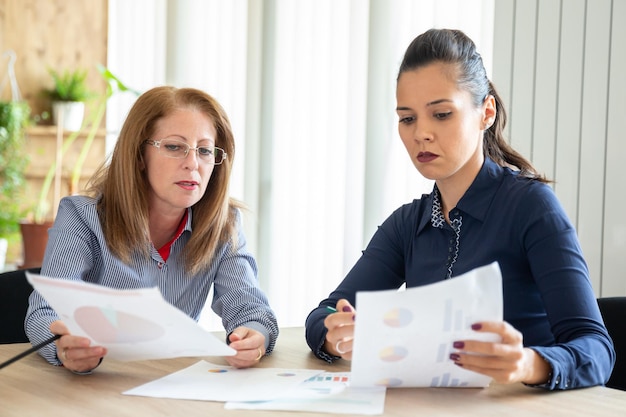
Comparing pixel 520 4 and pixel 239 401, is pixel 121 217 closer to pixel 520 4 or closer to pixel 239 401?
pixel 239 401

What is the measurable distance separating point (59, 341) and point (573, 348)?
87cm

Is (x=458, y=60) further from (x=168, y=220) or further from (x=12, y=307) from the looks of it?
(x=12, y=307)

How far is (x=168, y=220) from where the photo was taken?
6.10ft

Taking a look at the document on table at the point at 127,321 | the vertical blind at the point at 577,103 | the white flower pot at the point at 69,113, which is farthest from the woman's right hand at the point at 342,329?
the white flower pot at the point at 69,113

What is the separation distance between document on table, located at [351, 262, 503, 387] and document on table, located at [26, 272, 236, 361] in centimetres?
25

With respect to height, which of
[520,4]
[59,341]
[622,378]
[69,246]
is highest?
[520,4]

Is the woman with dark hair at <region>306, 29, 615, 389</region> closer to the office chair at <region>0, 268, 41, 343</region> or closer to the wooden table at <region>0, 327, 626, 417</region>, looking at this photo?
the wooden table at <region>0, 327, 626, 417</region>

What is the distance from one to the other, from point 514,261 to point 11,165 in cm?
362

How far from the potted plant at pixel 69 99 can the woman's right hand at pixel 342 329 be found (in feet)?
11.9

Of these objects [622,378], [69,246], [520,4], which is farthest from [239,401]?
[520,4]

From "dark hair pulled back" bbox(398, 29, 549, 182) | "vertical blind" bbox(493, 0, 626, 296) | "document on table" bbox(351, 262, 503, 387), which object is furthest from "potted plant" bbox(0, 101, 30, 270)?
"document on table" bbox(351, 262, 503, 387)

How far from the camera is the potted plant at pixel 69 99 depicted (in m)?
4.64

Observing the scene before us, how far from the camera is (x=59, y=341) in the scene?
53.4 inches

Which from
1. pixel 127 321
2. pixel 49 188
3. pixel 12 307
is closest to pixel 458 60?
pixel 127 321
